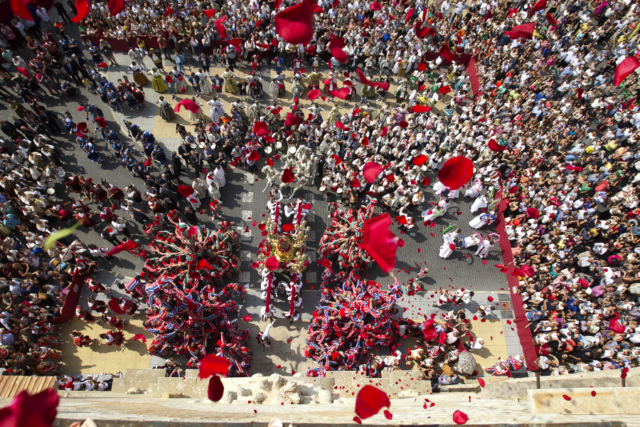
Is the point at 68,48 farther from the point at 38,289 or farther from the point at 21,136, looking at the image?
the point at 38,289

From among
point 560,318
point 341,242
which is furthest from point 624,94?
point 341,242

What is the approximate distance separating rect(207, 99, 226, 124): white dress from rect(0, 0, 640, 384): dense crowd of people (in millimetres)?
90

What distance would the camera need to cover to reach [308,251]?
15.9m

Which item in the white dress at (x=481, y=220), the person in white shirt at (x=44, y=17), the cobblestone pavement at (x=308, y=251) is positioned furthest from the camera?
the person in white shirt at (x=44, y=17)

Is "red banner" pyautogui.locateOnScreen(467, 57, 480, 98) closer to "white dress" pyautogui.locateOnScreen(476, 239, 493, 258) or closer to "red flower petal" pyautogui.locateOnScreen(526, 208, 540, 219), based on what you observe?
"red flower petal" pyautogui.locateOnScreen(526, 208, 540, 219)

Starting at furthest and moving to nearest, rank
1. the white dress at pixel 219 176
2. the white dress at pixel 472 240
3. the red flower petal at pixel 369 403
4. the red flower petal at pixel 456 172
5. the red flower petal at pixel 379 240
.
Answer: the white dress at pixel 219 176 → the white dress at pixel 472 240 → the red flower petal at pixel 456 172 → the red flower petal at pixel 379 240 → the red flower petal at pixel 369 403

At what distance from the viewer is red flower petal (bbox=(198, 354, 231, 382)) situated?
10336 millimetres

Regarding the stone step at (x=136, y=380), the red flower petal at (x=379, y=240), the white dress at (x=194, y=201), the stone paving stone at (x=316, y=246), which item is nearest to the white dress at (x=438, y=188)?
the stone paving stone at (x=316, y=246)

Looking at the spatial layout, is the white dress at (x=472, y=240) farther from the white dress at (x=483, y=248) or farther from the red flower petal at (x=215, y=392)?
the red flower petal at (x=215, y=392)

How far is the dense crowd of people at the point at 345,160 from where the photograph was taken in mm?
12781

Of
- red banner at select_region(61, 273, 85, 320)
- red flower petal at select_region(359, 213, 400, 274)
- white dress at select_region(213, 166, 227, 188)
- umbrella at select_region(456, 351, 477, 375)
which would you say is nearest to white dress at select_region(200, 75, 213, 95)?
white dress at select_region(213, 166, 227, 188)

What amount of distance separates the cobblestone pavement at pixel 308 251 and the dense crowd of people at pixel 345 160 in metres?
0.51

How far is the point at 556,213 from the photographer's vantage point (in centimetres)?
1573

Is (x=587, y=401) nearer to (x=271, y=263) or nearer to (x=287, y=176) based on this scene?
(x=271, y=263)
